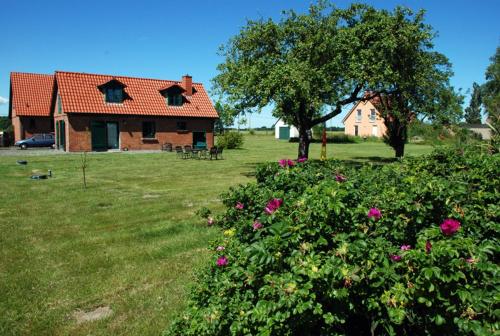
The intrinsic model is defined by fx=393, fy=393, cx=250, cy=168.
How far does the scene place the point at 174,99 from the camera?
36750mm

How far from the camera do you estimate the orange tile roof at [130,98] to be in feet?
105

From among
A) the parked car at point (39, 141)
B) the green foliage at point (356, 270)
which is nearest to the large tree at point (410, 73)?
the green foliage at point (356, 270)

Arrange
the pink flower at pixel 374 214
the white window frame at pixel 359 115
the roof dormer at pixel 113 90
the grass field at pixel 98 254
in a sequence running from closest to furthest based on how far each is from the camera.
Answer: the pink flower at pixel 374 214, the grass field at pixel 98 254, the roof dormer at pixel 113 90, the white window frame at pixel 359 115

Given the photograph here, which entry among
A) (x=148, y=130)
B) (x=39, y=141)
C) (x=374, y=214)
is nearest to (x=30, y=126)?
(x=39, y=141)

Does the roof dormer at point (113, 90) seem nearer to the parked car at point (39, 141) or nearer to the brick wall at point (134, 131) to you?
the brick wall at point (134, 131)

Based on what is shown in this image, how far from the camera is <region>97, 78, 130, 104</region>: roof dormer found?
3344 cm

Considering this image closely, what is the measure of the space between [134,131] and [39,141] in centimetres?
1031

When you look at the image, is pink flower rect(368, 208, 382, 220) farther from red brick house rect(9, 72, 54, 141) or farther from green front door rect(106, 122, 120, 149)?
red brick house rect(9, 72, 54, 141)

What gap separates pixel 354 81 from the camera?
1825 cm

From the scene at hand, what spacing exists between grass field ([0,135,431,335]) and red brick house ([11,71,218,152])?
1929 centimetres

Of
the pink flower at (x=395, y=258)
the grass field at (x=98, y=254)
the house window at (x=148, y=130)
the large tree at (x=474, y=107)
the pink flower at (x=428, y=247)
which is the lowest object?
the grass field at (x=98, y=254)

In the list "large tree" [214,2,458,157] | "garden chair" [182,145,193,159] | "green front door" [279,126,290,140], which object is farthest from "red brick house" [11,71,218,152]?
"green front door" [279,126,290,140]

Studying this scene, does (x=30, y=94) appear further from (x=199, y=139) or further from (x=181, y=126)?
(x=199, y=139)

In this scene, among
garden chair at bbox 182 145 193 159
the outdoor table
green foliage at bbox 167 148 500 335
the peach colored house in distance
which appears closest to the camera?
green foliage at bbox 167 148 500 335
